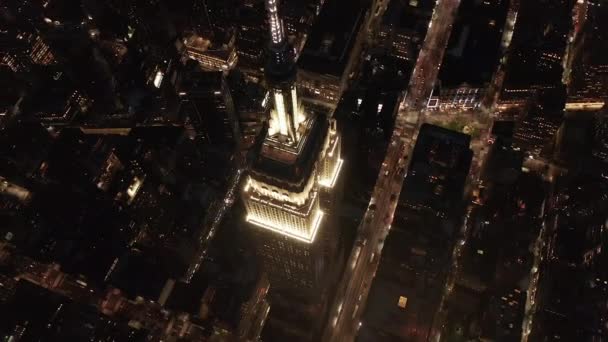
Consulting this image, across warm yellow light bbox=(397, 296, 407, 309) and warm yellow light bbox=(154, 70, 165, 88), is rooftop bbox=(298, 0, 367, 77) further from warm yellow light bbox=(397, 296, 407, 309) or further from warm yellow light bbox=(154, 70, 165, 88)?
warm yellow light bbox=(397, 296, 407, 309)

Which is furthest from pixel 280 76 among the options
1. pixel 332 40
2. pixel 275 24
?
pixel 332 40

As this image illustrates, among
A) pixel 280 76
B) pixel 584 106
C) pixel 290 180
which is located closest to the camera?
pixel 280 76

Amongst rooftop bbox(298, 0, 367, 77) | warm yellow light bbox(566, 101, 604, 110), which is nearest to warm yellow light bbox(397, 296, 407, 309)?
rooftop bbox(298, 0, 367, 77)

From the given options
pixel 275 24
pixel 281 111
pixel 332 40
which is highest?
pixel 332 40

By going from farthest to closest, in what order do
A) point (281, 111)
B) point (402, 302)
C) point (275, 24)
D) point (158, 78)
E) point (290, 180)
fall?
point (158, 78), point (402, 302), point (290, 180), point (281, 111), point (275, 24)

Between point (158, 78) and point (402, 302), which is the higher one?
point (158, 78)

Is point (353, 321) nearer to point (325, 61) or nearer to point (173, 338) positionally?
point (173, 338)

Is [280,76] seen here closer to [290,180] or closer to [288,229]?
[290,180]

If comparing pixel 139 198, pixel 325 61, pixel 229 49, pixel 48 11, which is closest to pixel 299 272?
pixel 139 198

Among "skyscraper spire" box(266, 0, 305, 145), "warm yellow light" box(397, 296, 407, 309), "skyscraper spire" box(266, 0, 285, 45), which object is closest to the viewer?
"skyscraper spire" box(266, 0, 285, 45)

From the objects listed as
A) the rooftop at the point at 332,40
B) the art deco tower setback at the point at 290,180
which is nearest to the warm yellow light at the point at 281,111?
the art deco tower setback at the point at 290,180
